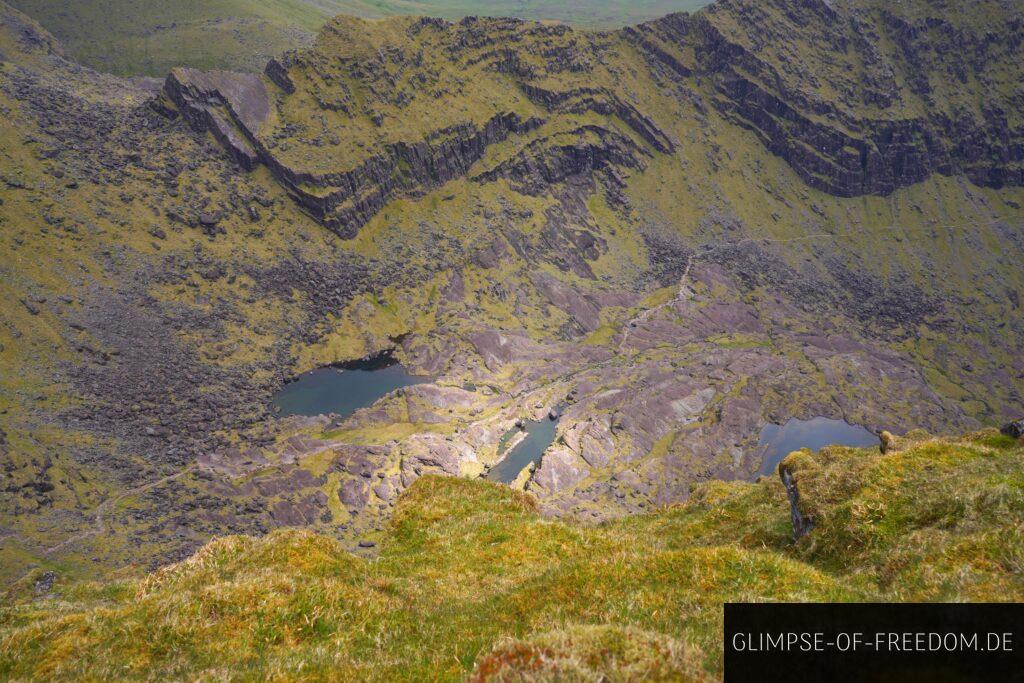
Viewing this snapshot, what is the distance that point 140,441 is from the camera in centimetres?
12706

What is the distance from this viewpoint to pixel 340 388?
171250 mm

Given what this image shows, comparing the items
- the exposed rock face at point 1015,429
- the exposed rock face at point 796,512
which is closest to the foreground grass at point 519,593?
the exposed rock face at point 796,512

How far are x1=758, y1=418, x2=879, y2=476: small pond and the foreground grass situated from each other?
159369 mm

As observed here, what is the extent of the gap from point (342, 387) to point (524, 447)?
59323 mm

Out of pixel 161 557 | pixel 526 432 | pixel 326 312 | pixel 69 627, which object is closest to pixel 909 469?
pixel 69 627

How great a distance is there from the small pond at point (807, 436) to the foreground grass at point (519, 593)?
159369 millimetres

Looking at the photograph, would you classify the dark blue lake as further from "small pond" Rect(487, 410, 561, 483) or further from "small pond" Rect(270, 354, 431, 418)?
"small pond" Rect(487, 410, 561, 483)

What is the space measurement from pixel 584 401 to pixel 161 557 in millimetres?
112312

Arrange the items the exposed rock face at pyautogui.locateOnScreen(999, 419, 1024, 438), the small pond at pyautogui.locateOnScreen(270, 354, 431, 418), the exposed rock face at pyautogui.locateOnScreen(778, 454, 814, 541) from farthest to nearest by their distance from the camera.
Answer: the small pond at pyautogui.locateOnScreen(270, 354, 431, 418)
the exposed rock face at pyautogui.locateOnScreen(999, 419, 1024, 438)
the exposed rock face at pyautogui.locateOnScreen(778, 454, 814, 541)

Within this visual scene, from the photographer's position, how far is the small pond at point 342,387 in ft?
528

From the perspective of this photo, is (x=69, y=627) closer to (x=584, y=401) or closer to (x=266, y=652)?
(x=266, y=652)

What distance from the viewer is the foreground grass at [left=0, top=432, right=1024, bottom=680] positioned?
389 inches

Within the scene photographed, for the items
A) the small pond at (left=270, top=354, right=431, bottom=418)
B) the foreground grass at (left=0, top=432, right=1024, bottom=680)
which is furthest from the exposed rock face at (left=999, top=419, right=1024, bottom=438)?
the small pond at (left=270, top=354, right=431, bottom=418)

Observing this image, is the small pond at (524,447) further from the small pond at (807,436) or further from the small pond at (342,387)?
the small pond at (807,436)
